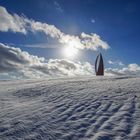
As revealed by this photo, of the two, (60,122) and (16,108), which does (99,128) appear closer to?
(60,122)

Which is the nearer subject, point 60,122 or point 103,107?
point 60,122

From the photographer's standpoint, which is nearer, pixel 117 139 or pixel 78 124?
pixel 117 139

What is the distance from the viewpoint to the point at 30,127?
680cm

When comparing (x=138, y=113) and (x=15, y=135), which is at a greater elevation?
(x=138, y=113)

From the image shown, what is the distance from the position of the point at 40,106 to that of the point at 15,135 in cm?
298

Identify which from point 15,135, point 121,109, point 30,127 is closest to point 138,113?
point 121,109

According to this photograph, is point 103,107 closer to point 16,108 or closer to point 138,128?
point 138,128

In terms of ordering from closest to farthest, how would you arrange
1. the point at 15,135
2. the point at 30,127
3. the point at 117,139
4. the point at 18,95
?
1. the point at 117,139
2. the point at 15,135
3. the point at 30,127
4. the point at 18,95

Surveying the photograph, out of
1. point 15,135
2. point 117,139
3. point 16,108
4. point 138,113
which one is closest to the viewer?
point 117,139

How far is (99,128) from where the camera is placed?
650 cm

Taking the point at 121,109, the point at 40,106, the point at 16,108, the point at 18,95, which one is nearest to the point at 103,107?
the point at 121,109

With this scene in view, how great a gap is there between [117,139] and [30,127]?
8.62 ft

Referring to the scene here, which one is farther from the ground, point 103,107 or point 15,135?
A: point 103,107

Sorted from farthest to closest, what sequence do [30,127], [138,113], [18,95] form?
[18,95] < [138,113] < [30,127]
